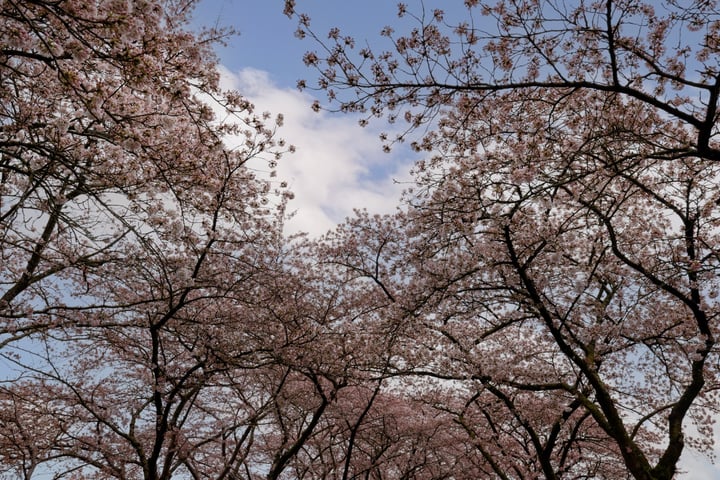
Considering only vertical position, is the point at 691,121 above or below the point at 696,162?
below

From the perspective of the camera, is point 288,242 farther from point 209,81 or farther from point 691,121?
point 691,121

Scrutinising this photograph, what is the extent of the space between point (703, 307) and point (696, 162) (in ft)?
8.70

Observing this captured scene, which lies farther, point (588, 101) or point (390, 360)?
point (390, 360)

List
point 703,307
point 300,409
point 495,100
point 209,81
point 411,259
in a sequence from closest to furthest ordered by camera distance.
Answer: point 209,81, point 495,100, point 411,259, point 703,307, point 300,409

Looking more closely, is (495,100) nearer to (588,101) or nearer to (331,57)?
(588,101)

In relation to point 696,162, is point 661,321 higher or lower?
lower

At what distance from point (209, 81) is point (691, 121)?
16.8 feet

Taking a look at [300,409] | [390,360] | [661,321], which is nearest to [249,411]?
[300,409]

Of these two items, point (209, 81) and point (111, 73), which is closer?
point (209, 81)

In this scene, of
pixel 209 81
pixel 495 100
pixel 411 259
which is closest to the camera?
pixel 209 81

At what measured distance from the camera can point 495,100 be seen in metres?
6.42

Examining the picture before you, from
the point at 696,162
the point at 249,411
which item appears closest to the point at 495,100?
the point at 696,162

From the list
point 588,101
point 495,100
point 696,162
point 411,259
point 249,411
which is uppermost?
point 696,162

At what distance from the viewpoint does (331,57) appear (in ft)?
16.8
